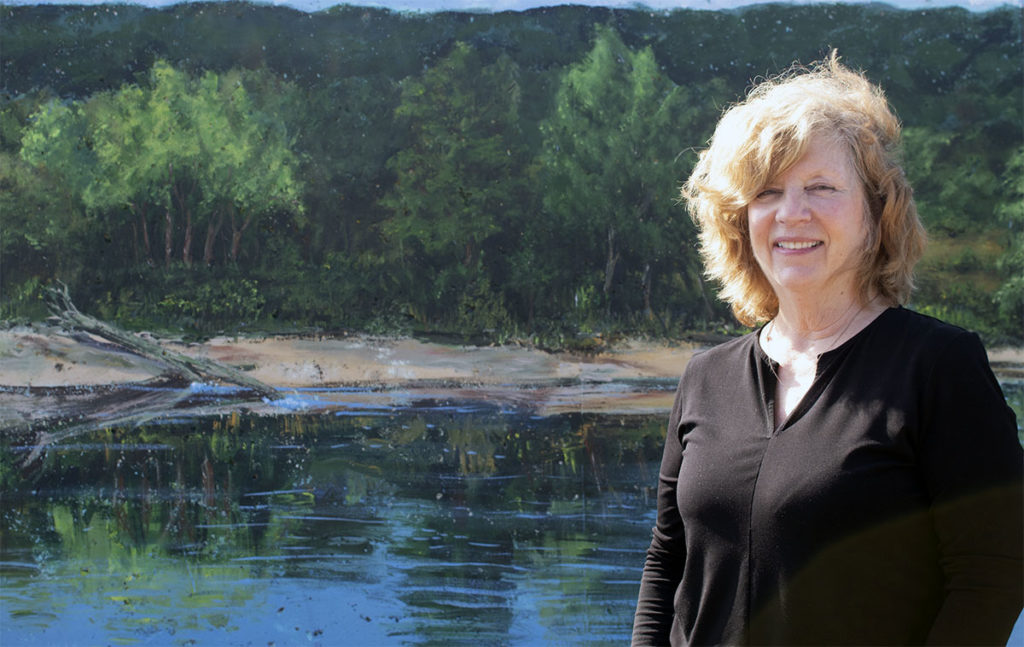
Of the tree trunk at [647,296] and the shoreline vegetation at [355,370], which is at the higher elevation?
the tree trunk at [647,296]

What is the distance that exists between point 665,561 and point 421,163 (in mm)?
2221

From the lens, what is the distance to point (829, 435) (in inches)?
44.6

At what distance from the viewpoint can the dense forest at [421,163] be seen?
10.8 feet

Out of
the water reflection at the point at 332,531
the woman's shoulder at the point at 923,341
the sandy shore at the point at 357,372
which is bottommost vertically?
the water reflection at the point at 332,531

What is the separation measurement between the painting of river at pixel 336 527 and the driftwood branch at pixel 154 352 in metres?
0.11

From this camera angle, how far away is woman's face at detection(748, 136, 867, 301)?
1.23 m

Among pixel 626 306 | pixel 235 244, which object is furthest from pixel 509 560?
pixel 235 244

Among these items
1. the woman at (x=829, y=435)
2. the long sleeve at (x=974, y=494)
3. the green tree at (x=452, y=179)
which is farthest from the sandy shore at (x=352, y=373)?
the long sleeve at (x=974, y=494)

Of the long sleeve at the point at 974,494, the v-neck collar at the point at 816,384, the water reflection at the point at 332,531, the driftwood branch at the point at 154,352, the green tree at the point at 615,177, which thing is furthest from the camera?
the green tree at the point at 615,177

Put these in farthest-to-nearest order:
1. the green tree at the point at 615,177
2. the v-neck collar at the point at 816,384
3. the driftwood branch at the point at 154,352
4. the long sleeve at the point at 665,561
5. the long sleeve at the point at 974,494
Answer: the green tree at the point at 615,177, the driftwood branch at the point at 154,352, the long sleeve at the point at 665,561, the v-neck collar at the point at 816,384, the long sleeve at the point at 974,494

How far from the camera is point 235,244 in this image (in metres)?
3.29

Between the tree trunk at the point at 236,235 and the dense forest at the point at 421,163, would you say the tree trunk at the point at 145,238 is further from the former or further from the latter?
the tree trunk at the point at 236,235

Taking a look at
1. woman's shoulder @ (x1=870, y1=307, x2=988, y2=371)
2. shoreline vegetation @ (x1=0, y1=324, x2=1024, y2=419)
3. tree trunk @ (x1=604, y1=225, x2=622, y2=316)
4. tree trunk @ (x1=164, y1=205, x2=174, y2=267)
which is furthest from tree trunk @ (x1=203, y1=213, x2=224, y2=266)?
woman's shoulder @ (x1=870, y1=307, x2=988, y2=371)

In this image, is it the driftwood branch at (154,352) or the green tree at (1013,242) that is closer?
the driftwood branch at (154,352)
